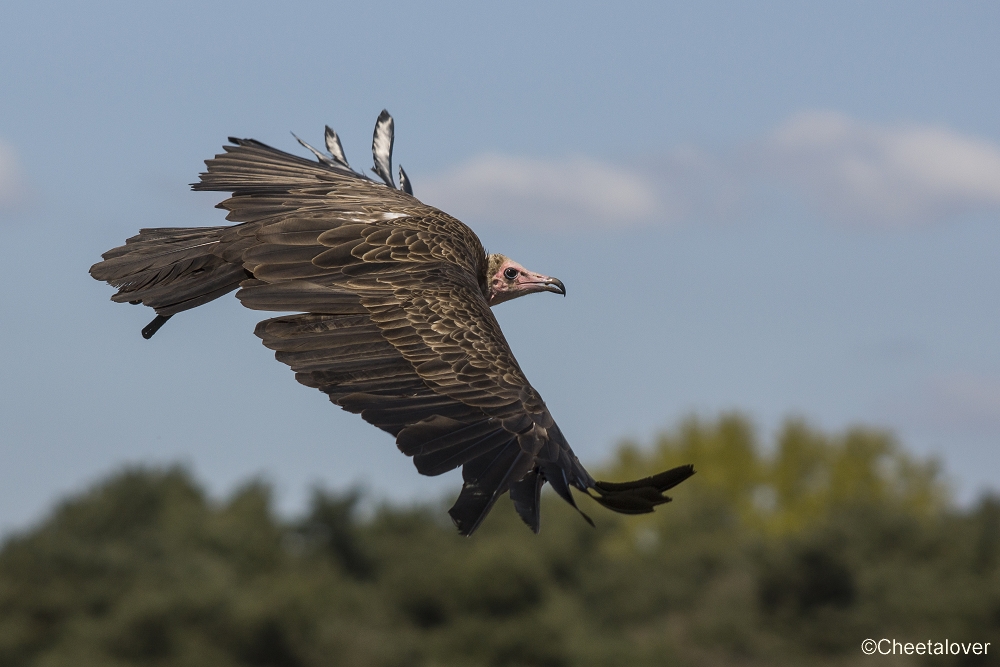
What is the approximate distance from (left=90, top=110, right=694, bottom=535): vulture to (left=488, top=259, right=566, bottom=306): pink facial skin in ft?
2.44

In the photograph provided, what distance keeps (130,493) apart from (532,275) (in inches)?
2212

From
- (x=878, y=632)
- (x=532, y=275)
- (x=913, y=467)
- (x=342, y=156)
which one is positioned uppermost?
(x=913, y=467)

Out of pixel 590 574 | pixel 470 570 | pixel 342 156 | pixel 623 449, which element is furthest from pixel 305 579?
pixel 342 156

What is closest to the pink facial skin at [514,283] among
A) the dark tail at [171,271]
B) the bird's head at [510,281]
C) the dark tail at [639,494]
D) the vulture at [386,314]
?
the bird's head at [510,281]

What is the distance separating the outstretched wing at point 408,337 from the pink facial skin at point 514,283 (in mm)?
1282

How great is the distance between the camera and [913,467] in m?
82.9

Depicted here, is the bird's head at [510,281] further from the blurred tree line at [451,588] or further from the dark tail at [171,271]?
the blurred tree line at [451,588]

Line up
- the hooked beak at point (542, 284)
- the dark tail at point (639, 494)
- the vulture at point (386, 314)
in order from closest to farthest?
the dark tail at point (639, 494) < the vulture at point (386, 314) < the hooked beak at point (542, 284)

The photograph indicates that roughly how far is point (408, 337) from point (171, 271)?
78.2 inches

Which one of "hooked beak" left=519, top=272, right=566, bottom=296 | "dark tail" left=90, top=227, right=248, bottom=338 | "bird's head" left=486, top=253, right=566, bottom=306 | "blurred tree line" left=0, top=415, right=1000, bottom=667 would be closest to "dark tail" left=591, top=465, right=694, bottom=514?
"dark tail" left=90, top=227, right=248, bottom=338

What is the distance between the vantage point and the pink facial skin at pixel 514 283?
1206 centimetres

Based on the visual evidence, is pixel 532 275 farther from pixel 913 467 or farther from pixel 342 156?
pixel 913 467

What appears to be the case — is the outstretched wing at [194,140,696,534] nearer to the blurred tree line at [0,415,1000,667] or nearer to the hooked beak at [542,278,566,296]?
the hooked beak at [542,278,566,296]

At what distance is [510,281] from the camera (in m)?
12.2
